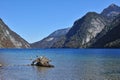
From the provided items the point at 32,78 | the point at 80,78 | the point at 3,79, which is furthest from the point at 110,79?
the point at 3,79

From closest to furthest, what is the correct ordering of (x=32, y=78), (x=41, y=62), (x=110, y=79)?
(x=110, y=79), (x=32, y=78), (x=41, y=62)

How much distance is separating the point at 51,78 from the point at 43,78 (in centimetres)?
143

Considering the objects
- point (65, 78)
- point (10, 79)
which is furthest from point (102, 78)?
point (10, 79)

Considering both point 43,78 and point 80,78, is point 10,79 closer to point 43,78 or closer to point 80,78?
point 43,78

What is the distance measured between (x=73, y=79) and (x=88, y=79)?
2.62 meters

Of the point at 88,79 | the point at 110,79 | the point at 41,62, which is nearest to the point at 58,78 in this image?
the point at 88,79

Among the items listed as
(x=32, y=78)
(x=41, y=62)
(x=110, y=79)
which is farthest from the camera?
(x=41, y=62)

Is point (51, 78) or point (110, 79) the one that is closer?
point (110, 79)

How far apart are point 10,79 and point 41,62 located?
29387mm

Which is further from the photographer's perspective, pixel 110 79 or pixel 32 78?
pixel 32 78

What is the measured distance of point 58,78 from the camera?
55.8 metres

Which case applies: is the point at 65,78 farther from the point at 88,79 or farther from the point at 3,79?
the point at 3,79

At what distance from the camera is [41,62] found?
8375 cm

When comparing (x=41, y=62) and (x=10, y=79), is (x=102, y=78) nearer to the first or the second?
(x=10, y=79)
